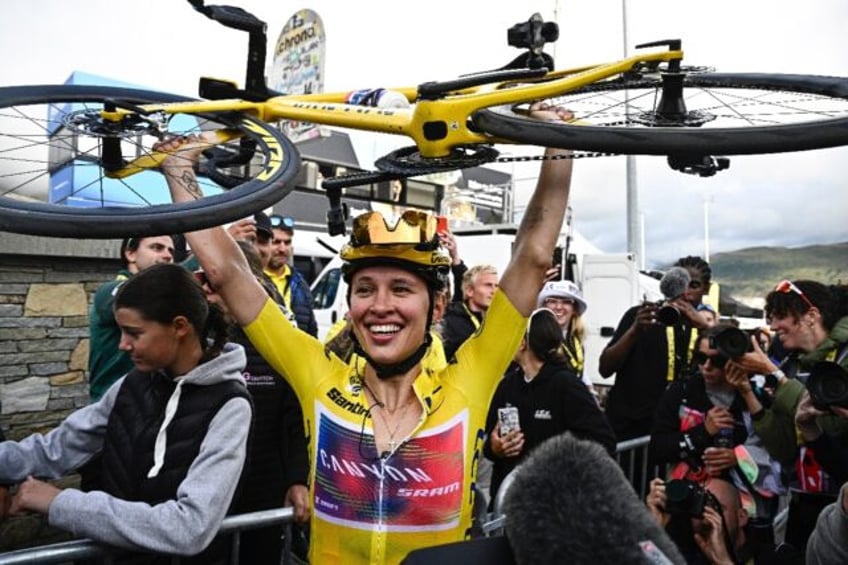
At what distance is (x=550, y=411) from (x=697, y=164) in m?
1.98

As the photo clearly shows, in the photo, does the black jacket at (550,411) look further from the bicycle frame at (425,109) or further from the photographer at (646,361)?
the bicycle frame at (425,109)

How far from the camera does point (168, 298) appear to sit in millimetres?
2221

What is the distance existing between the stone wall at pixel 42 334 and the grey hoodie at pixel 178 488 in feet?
8.31

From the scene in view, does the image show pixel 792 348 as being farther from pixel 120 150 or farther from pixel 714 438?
pixel 120 150

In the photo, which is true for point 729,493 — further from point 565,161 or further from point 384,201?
point 384,201

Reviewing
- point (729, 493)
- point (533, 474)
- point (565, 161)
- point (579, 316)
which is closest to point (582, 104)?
point (565, 161)

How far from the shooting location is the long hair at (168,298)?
2.20m

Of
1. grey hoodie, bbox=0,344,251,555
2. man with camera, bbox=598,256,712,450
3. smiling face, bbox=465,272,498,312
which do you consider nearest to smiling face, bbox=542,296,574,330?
man with camera, bbox=598,256,712,450

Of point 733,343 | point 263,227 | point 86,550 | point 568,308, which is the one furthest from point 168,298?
point 568,308

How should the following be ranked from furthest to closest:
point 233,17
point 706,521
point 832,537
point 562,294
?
1. point 562,294
2. point 706,521
3. point 233,17
4. point 832,537

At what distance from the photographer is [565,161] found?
78.7 inches

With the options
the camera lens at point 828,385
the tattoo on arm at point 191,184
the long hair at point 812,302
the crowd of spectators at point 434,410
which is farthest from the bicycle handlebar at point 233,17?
the long hair at point 812,302

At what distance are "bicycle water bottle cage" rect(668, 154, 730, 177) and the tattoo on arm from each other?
1.46m

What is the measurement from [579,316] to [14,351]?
4.56m
